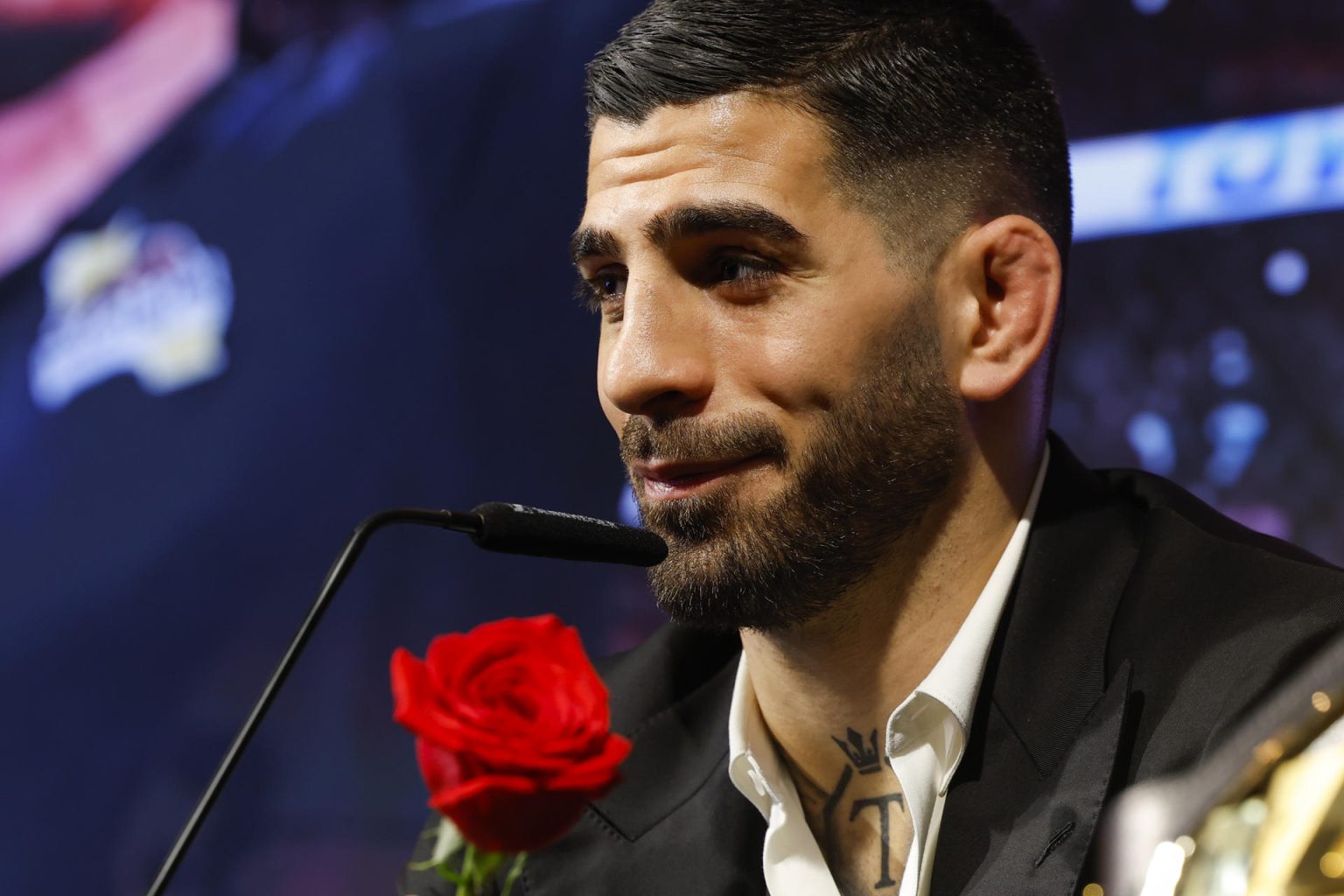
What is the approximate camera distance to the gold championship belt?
0.43 metres

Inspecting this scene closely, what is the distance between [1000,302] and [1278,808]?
3.81ft

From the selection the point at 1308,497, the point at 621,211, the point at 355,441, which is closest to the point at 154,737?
the point at 355,441

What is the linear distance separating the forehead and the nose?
10 centimetres

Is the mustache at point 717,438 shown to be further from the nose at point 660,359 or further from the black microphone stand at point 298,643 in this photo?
the black microphone stand at point 298,643

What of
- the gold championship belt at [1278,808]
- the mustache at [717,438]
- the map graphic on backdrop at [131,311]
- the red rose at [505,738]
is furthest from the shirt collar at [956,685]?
the map graphic on backdrop at [131,311]

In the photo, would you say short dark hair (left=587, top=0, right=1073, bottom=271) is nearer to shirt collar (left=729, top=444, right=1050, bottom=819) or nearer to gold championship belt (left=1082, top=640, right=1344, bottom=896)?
shirt collar (left=729, top=444, right=1050, bottom=819)

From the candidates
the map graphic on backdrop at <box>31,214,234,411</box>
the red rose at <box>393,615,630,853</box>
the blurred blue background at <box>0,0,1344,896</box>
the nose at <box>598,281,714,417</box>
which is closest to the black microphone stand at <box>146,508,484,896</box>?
the red rose at <box>393,615,630,853</box>

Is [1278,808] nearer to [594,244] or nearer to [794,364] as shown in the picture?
[794,364]

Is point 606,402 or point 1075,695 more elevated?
point 606,402

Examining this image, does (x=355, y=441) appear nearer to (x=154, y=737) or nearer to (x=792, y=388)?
(x=154, y=737)

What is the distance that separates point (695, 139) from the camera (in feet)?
4.80

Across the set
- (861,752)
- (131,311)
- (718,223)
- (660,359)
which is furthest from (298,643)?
(131,311)

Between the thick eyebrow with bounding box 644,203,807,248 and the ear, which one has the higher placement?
the thick eyebrow with bounding box 644,203,807,248

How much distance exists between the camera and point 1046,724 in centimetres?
140
